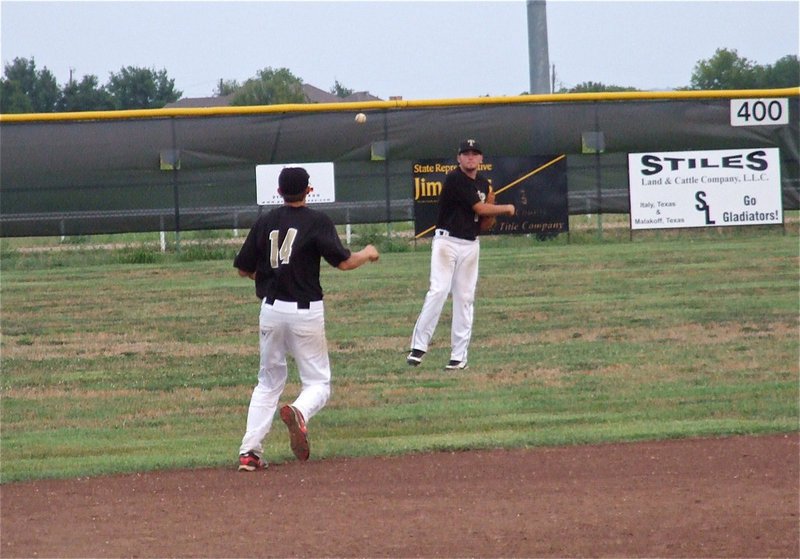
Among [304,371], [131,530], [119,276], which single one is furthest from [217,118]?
[131,530]

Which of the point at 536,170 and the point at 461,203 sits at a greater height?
the point at 536,170

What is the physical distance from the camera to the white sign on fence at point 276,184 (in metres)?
21.2

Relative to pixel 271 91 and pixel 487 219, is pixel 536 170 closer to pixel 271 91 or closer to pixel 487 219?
pixel 487 219

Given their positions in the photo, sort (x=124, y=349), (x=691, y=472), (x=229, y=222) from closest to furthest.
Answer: (x=691, y=472) → (x=124, y=349) → (x=229, y=222)

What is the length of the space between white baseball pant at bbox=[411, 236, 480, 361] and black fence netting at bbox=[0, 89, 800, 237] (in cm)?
1061

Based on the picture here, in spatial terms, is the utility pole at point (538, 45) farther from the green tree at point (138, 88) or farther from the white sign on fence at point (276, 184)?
the green tree at point (138, 88)

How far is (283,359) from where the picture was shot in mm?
7805

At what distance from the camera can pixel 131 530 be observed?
20.9ft

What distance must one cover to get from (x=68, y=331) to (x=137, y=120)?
8128mm

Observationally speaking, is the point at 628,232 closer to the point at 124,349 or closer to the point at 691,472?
the point at 124,349

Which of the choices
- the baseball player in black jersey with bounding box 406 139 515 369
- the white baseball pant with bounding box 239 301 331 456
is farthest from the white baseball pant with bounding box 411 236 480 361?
the white baseball pant with bounding box 239 301 331 456

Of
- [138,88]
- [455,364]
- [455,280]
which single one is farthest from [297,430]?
[138,88]

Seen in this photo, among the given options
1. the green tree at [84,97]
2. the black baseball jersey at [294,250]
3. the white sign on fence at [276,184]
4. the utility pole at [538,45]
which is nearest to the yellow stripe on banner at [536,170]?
the utility pole at [538,45]

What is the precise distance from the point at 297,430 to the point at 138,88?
228 feet
